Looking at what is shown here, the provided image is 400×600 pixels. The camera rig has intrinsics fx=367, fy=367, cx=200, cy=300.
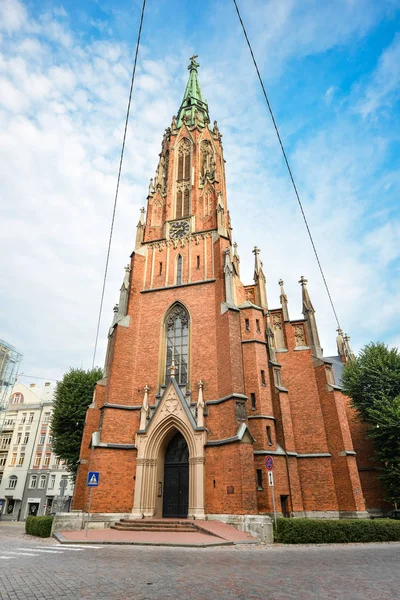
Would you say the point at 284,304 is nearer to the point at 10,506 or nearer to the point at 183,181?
the point at 183,181

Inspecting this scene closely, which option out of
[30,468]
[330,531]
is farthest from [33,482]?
[330,531]

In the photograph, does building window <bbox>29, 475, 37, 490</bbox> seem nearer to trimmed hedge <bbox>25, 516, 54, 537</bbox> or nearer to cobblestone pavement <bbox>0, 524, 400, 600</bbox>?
trimmed hedge <bbox>25, 516, 54, 537</bbox>

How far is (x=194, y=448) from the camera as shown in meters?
17.6

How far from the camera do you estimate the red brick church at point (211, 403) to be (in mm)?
16984

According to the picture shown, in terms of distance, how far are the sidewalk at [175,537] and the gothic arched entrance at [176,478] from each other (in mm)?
3350

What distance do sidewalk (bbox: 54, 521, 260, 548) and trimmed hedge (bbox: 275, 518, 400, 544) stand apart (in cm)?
117

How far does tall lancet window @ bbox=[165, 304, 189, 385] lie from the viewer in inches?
812

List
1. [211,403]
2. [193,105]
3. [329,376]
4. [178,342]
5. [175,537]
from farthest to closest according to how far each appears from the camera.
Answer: [193,105] → [178,342] → [329,376] → [211,403] → [175,537]

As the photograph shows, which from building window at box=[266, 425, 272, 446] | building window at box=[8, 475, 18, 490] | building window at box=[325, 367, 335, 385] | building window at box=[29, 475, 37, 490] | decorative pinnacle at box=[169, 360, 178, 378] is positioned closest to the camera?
building window at box=[266, 425, 272, 446]

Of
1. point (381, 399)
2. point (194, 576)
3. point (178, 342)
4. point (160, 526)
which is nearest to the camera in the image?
point (194, 576)

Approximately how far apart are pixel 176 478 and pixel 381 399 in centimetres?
1308

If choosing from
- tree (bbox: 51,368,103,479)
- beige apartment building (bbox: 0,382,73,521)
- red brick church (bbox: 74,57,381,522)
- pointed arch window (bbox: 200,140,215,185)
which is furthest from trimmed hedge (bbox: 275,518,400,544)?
beige apartment building (bbox: 0,382,73,521)

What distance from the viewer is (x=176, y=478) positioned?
1858 centimetres

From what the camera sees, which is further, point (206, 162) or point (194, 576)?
point (206, 162)
